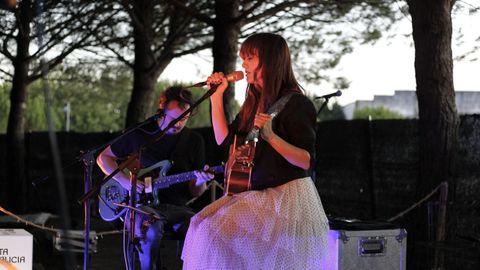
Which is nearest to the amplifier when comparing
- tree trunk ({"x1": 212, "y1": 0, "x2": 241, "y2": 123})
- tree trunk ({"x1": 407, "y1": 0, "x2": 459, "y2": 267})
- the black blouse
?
the black blouse

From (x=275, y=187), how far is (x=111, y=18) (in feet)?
36.0

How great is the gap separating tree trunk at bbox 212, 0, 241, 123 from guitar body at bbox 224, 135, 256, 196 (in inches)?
274

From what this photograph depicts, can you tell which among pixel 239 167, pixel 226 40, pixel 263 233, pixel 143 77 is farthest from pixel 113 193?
pixel 143 77

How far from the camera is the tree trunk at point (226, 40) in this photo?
11047mm

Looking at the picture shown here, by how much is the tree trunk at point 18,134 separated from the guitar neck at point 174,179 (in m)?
9.86

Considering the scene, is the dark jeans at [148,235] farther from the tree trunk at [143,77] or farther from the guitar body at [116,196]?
the tree trunk at [143,77]

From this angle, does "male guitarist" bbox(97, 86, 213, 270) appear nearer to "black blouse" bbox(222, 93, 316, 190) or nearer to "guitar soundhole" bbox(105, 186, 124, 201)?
"guitar soundhole" bbox(105, 186, 124, 201)

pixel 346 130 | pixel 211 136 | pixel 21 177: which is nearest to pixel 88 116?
pixel 21 177

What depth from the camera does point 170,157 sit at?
6.07 m

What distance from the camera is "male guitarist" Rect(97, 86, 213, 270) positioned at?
5707 mm

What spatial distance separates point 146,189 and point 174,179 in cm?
23

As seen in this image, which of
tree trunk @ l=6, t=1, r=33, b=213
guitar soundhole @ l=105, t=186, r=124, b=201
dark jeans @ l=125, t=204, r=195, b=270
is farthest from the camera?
tree trunk @ l=6, t=1, r=33, b=213

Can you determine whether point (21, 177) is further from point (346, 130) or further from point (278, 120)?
point (278, 120)

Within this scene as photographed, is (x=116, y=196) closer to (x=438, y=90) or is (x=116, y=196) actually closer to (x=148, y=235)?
(x=148, y=235)
